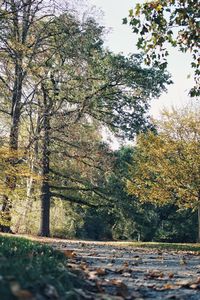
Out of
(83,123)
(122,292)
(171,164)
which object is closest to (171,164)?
(171,164)

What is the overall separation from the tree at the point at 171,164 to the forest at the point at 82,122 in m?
0.06

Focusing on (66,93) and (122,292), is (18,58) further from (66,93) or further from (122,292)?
(122,292)

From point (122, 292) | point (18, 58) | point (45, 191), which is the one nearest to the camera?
point (122, 292)

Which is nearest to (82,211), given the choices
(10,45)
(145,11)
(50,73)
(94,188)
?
(94,188)

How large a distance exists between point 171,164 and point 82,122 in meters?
6.80

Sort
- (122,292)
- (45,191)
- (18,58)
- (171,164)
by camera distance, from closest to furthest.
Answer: (122,292) → (18,58) → (171,164) → (45,191)

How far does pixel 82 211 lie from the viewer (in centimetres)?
3628

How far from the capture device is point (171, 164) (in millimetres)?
Answer: 27000

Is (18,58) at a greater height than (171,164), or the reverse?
(18,58)

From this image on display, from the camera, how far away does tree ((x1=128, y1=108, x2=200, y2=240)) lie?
86.5 ft

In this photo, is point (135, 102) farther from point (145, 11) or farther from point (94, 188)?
point (145, 11)

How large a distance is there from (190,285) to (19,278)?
3.46m

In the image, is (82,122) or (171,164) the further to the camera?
(82,122)

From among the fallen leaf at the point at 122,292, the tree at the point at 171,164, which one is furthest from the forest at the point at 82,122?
the fallen leaf at the point at 122,292
